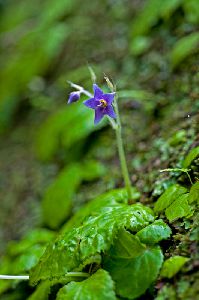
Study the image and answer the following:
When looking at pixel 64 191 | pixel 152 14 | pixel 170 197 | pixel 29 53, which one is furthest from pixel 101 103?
pixel 29 53

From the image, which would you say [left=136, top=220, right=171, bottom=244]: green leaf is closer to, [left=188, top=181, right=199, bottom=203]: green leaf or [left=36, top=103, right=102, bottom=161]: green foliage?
[left=188, top=181, right=199, bottom=203]: green leaf

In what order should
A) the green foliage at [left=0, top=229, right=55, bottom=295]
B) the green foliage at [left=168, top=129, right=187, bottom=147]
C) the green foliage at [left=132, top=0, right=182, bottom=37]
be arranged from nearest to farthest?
the green foliage at [left=0, top=229, right=55, bottom=295], the green foliage at [left=168, top=129, right=187, bottom=147], the green foliage at [left=132, top=0, right=182, bottom=37]

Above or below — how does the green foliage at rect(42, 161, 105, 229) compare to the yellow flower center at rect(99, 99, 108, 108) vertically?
below

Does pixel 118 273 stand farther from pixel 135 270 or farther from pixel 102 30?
pixel 102 30

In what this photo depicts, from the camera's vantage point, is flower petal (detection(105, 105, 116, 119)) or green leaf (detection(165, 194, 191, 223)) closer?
green leaf (detection(165, 194, 191, 223))

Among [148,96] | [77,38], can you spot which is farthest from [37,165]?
[77,38]

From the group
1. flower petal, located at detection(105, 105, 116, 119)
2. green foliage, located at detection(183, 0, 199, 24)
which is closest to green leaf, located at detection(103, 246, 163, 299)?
flower petal, located at detection(105, 105, 116, 119)

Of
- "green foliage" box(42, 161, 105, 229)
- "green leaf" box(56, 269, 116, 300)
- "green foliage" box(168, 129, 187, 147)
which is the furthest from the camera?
"green foliage" box(42, 161, 105, 229)

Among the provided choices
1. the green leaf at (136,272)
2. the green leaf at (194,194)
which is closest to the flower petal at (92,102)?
the green leaf at (194,194)
